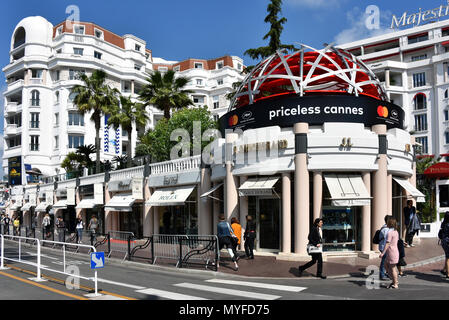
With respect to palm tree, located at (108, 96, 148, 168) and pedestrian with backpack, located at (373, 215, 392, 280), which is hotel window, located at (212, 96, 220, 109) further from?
pedestrian with backpack, located at (373, 215, 392, 280)

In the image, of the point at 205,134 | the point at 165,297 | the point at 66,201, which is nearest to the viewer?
the point at 165,297

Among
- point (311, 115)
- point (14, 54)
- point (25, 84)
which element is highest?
point (14, 54)

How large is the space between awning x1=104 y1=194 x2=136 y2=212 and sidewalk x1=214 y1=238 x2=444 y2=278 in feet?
33.3

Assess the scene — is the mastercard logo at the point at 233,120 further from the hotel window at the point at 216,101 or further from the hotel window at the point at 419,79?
the hotel window at the point at 216,101

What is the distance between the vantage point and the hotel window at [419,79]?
5450 cm

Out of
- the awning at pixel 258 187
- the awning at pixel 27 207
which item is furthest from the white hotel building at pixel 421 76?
the awning at pixel 27 207

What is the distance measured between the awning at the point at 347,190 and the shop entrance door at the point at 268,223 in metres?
2.35

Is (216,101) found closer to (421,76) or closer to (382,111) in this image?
(421,76)

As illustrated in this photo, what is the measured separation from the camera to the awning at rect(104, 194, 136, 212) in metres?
24.3

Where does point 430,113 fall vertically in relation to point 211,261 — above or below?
above

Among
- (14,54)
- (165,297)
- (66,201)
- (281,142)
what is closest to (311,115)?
(281,142)

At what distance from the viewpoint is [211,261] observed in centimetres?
1330

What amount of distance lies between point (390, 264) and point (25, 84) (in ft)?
188
